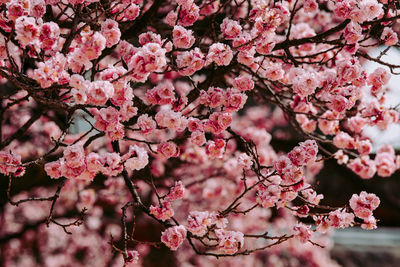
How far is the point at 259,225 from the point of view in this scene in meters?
8.71

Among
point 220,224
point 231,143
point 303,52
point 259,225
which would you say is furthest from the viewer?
point 259,225

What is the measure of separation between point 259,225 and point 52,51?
704 centimetres

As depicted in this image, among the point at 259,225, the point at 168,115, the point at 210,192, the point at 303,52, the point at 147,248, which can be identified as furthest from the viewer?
the point at 147,248

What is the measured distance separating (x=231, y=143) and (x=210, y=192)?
126 centimetres

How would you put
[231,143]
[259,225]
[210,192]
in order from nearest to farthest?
[231,143], [210,192], [259,225]

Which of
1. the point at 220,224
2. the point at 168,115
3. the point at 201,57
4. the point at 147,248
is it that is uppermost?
the point at 201,57

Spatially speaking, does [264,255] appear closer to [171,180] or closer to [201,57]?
[171,180]

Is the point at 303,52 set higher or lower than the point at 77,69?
lower

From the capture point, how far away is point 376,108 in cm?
347

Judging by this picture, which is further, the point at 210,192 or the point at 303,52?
the point at 210,192

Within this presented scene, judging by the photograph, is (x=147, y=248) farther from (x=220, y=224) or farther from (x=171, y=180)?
(x=220, y=224)

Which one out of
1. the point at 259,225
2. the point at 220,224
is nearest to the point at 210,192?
the point at 259,225

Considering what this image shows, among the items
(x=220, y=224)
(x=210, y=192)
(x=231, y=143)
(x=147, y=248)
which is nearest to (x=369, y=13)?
(x=220, y=224)


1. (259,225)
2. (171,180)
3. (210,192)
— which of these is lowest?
(259,225)
